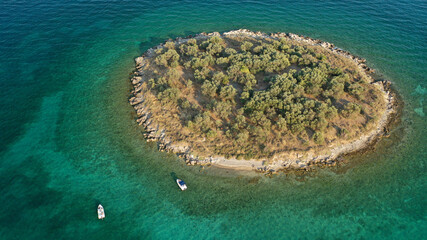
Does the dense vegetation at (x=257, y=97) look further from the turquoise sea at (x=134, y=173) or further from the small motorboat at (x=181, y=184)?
the small motorboat at (x=181, y=184)

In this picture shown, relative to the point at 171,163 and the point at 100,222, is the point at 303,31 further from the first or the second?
the point at 100,222

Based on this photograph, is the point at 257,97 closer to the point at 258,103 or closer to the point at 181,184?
the point at 258,103

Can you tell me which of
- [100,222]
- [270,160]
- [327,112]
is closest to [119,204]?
[100,222]

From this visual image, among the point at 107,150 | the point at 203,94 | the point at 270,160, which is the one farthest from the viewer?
the point at 203,94

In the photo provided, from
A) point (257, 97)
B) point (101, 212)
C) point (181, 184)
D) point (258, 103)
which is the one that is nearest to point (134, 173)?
point (101, 212)

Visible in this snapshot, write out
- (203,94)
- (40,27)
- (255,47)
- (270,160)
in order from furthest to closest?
1. (40,27)
2. (255,47)
3. (203,94)
4. (270,160)

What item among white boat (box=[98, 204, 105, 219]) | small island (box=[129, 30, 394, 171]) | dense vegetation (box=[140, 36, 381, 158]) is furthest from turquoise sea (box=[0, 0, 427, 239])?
dense vegetation (box=[140, 36, 381, 158])

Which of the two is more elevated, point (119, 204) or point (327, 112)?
point (327, 112)
